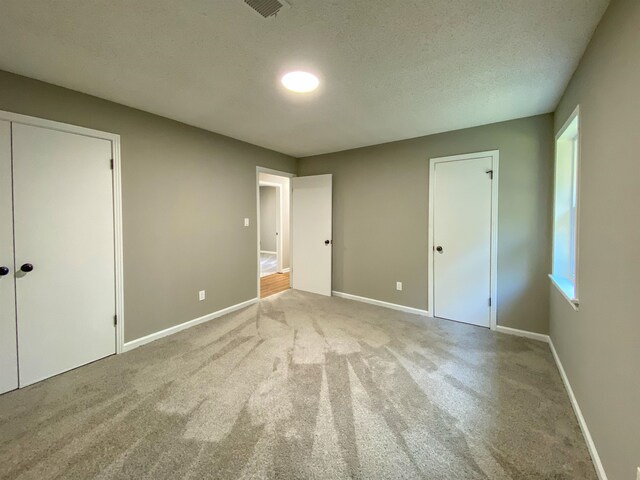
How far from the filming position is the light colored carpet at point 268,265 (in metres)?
6.54

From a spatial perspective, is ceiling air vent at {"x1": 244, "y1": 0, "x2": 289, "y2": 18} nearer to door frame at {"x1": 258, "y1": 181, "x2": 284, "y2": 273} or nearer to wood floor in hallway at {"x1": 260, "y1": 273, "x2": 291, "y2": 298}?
wood floor in hallway at {"x1": 260, "y1": 273, "x2": 291, "y2": 298}

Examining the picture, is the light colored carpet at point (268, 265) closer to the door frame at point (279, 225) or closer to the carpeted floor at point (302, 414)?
the door frame at point (279, 225)

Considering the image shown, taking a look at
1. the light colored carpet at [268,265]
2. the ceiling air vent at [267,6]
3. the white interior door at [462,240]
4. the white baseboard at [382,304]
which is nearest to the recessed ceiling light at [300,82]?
the ceiling air vent at [267,6]

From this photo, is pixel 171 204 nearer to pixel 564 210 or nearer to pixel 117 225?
pixel 117 225

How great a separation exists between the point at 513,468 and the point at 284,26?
2.63 meters

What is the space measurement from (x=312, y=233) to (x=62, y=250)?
316cm

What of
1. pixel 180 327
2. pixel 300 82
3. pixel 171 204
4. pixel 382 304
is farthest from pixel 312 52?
pixel 382 304

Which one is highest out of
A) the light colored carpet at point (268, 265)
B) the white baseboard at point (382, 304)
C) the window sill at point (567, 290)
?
the window sill at point (567, 290)

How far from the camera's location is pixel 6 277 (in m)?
2.02

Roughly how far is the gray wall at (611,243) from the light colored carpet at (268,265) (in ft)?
17.7

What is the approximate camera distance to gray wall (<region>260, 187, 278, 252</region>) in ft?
28.0

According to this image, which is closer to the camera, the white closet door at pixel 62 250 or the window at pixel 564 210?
the white closet door at pixel 62 250

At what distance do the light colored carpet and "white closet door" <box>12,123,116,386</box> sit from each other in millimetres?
3815

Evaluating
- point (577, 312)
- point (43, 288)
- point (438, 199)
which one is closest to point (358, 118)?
point (438, 199)
